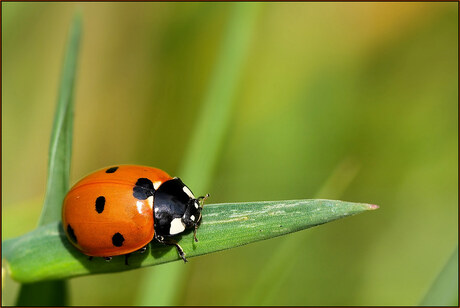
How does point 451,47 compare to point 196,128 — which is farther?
point 451,47

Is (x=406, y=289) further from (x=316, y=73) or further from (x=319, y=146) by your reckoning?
(x=316, y=73)

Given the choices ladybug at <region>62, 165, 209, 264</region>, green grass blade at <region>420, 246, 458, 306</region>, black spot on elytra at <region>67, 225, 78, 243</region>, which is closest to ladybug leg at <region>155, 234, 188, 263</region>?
ladybug at <region>62, 165, 209, 264</region>

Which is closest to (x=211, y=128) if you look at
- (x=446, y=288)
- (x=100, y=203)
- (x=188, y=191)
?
(x=188, y=191)

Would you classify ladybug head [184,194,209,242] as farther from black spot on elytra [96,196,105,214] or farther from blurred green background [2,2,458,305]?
blurred green background [2,2,458,305]

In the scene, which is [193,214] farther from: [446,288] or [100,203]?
[446,288]

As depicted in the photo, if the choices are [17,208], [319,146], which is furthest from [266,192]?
[17,208]

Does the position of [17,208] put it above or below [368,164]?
below

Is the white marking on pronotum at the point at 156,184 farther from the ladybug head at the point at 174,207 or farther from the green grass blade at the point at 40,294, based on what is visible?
the green grass blade at the point at 40,294

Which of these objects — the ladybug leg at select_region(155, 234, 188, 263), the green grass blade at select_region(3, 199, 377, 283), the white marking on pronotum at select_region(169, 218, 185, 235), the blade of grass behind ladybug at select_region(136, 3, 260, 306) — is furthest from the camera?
the blade of grass behind ladybug at select_region(136, 3, 260, 306)
